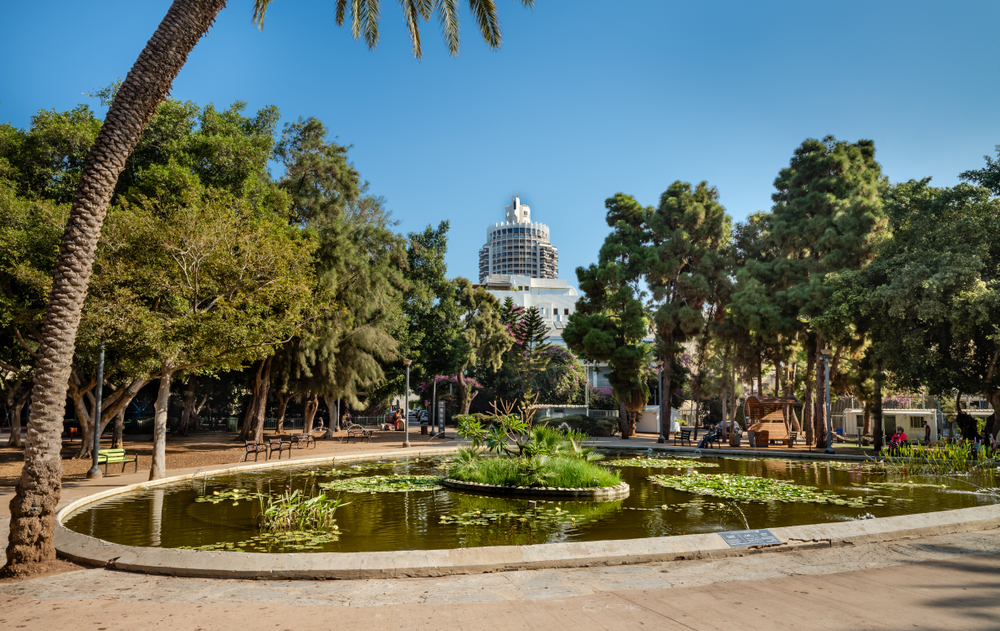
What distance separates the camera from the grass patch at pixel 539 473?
1379 centimetres

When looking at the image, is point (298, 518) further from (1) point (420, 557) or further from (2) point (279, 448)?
(2) point (279, 448)

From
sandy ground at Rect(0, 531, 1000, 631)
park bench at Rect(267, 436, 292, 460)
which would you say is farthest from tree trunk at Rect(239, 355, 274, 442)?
sandy ground at Rect(0, 531, 1000, 631)

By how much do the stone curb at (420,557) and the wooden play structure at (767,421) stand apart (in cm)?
2104

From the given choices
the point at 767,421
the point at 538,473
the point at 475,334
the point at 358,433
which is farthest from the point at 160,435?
the point at 767,421

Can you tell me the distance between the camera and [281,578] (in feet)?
22.2

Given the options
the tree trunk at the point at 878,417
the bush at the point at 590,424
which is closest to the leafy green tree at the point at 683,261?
the bush at the point at 590,424

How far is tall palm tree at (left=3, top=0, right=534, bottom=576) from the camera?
22.5ft

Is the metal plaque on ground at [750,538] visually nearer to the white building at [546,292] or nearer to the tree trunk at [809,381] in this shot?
the tree trunk at [809,381]

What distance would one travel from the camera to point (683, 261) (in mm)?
34938

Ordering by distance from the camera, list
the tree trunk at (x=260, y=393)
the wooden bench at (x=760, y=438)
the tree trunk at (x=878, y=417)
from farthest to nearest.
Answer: the wooden bench at (x=760, y=438)
the tree trunk at (x=878, y=417)
the tree trunk at (x=260, y=393)

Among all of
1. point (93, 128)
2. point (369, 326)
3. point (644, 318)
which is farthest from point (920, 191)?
point (93, 128)

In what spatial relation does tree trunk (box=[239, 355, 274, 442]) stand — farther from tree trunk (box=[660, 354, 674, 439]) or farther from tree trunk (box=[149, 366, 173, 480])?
tree trunk (box=[660, 354, 674, 439])

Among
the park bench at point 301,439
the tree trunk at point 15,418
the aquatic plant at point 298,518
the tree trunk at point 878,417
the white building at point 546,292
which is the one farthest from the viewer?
the white building at point 546,292

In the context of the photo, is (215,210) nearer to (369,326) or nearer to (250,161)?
(250,161)
